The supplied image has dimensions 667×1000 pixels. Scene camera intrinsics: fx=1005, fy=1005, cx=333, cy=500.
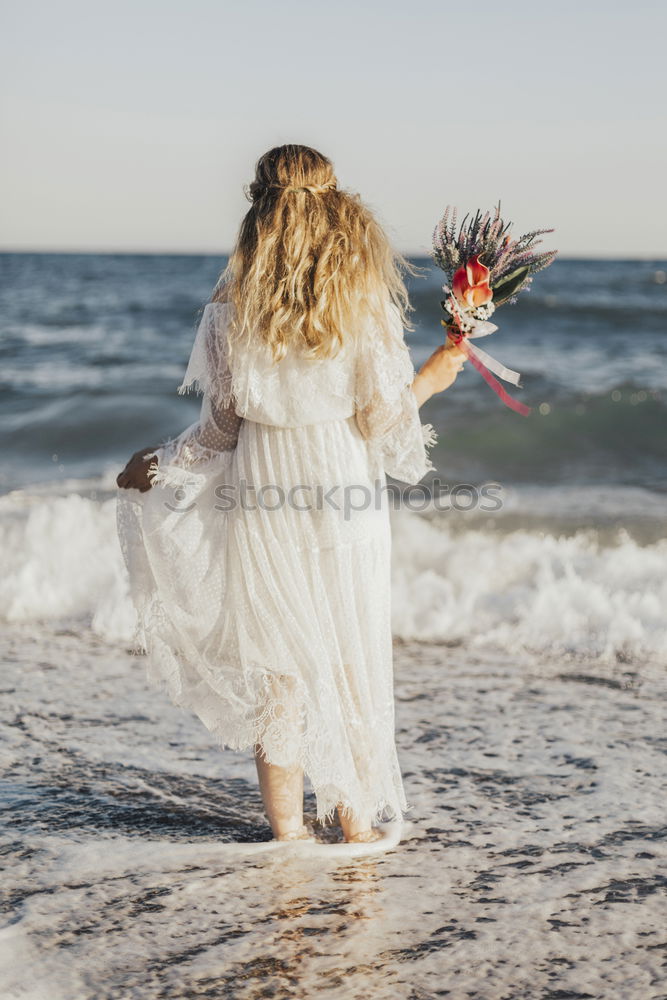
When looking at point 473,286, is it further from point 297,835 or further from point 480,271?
point 297,835

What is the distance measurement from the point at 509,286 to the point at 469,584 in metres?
3.02

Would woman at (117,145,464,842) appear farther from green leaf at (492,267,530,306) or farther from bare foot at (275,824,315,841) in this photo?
green leaf at (492,267,530,306)

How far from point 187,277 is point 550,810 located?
42147 mm

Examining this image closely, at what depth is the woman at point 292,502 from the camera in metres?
2.66

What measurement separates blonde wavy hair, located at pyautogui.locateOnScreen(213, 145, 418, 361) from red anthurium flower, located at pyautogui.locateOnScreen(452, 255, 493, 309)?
206 mm

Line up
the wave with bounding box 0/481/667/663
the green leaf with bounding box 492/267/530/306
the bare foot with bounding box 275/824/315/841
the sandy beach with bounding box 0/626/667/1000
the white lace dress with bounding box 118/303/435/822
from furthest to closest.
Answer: the wave with bounding box 0/481/667/663 → the bare foot with bounding box 275/824/315/841 → the green leaf with bounding box 492/267/530/306 → the white lace dress with bounding box 118/303/435/822 → the sandy beach with bounding box 0/626/667/1000

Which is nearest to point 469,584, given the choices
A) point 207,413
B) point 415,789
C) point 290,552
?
point 415,789

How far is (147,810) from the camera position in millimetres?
3410

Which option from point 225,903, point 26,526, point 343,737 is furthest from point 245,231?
point 26,526

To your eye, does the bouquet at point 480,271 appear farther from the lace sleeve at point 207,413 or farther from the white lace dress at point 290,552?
the lace sleeve at point 207,413

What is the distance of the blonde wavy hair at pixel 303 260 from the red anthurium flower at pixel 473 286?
21 cm

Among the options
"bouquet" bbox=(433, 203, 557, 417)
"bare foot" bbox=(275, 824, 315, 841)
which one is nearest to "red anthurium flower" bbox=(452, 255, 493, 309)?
"bouquet" bbox=(433, 203, 557, 417)

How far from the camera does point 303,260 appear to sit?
8.68 ft

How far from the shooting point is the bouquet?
110 inches
